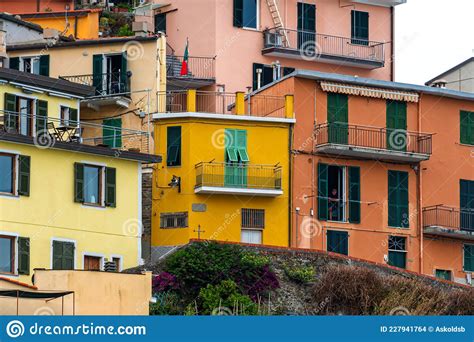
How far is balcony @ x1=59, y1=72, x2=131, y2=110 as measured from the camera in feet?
250

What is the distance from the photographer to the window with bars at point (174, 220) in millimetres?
73188

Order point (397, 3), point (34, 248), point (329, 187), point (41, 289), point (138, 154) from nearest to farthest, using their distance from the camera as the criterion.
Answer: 1. point (41, 289)
2. point (34, 248)
3. point (138, 154)
4. point (329, 187)
5. point (397, 3)

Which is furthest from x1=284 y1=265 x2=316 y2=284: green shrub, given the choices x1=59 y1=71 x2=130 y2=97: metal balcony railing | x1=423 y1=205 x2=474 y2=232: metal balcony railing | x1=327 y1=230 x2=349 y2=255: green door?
x1=59 y1=71 x2=130 y2=97: metal balcony railing

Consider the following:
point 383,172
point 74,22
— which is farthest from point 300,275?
point 74,22

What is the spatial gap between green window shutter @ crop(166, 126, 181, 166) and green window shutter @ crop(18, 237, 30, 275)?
34.3ft

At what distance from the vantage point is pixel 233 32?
8306cm

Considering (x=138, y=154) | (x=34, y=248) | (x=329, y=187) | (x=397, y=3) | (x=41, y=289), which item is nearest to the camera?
(x=41, y=289)

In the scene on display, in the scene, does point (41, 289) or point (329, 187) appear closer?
point (41, 289)

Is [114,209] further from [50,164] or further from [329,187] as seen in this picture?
[329,187]

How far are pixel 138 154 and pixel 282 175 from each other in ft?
22.6

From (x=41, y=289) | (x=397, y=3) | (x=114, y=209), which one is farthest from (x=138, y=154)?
(x=397, y=3)

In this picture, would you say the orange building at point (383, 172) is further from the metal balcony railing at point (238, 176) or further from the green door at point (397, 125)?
the metal balcony railing at point (238, 176)

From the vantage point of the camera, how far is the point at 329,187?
75812 mm

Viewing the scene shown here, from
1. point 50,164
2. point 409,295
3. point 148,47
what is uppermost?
point 148,47
